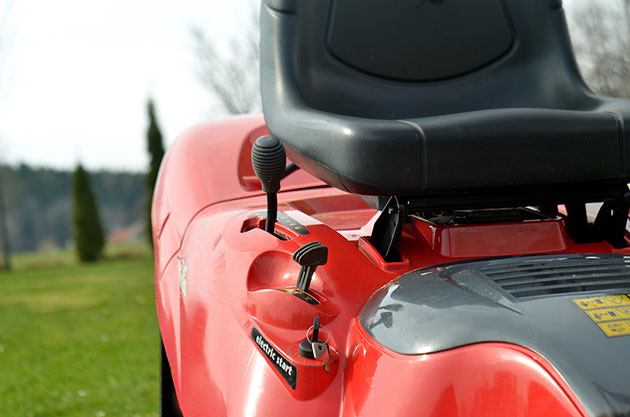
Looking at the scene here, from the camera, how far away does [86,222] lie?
19.5 meters

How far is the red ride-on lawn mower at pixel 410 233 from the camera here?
3.40ft

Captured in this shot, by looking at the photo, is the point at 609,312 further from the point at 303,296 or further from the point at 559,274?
the point at 303,296

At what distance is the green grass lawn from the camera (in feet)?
12.9

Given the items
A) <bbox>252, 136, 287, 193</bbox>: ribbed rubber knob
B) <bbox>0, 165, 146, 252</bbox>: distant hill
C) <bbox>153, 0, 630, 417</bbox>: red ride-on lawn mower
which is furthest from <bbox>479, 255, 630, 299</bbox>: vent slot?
<bbox>0, 165, 146, 252</bbox>: distant hill

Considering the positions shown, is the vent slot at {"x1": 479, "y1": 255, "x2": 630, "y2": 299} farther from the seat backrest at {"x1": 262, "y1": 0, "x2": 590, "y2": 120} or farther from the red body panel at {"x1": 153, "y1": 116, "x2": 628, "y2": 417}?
the seat backrest at {"x1": 262, "y1": 0, "x2": 590, "y2": 120}

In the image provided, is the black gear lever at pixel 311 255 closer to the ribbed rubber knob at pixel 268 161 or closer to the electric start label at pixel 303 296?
the electric start label at pixel 303 296

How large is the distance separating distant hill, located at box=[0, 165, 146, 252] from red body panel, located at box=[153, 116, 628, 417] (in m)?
29.5

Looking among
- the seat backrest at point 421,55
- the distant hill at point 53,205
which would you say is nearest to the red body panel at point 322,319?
the seat backrest at point 421,55

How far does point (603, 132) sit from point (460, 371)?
22.4 inches

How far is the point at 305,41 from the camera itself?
6.04ft

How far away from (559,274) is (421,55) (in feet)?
2.84

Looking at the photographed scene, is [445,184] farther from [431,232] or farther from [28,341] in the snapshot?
[28,341]

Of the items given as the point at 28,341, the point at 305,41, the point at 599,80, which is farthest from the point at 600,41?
the point at 305,41

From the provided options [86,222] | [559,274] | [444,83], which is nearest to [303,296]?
[559,274]
